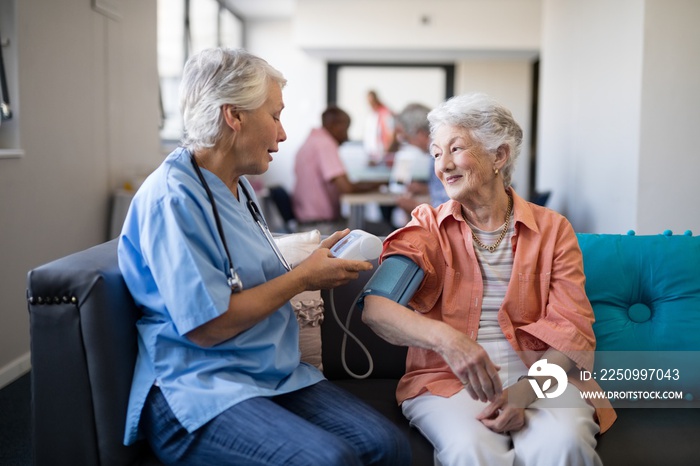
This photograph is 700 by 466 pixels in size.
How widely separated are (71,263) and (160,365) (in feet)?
0.99

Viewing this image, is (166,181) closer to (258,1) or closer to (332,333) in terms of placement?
(332,333)

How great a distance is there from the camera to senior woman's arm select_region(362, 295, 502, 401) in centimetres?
158

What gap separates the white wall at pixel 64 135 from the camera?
3277 mm

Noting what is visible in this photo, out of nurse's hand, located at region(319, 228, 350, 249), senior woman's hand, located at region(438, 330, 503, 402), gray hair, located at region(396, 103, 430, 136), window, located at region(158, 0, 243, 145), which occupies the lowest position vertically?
senior woman's hand, located at region(438, 330, 503, 402)

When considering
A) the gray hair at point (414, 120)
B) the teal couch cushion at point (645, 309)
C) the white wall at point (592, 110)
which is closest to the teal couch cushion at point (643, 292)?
the teal couch cushion at point (645, 309)

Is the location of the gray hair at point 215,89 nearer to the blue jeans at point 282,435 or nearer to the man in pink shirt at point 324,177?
the blue jeans at point 282,435

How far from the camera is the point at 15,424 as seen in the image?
2.68m

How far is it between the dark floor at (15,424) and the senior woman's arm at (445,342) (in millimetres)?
1398

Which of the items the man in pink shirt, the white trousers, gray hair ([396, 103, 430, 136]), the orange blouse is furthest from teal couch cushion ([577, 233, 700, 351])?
the man in pink shirt

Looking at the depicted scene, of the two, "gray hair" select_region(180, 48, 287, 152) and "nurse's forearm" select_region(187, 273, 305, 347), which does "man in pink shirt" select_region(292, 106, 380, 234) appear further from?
"nurse's forearm" select_region(187, 273, 305, 347)

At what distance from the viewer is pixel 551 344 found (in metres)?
1.74

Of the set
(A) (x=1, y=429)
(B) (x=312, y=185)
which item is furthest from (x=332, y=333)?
(B) (x=312, y=185)

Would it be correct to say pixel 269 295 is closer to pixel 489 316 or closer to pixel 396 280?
pixel 396 280

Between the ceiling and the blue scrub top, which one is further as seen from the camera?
the ceiling
